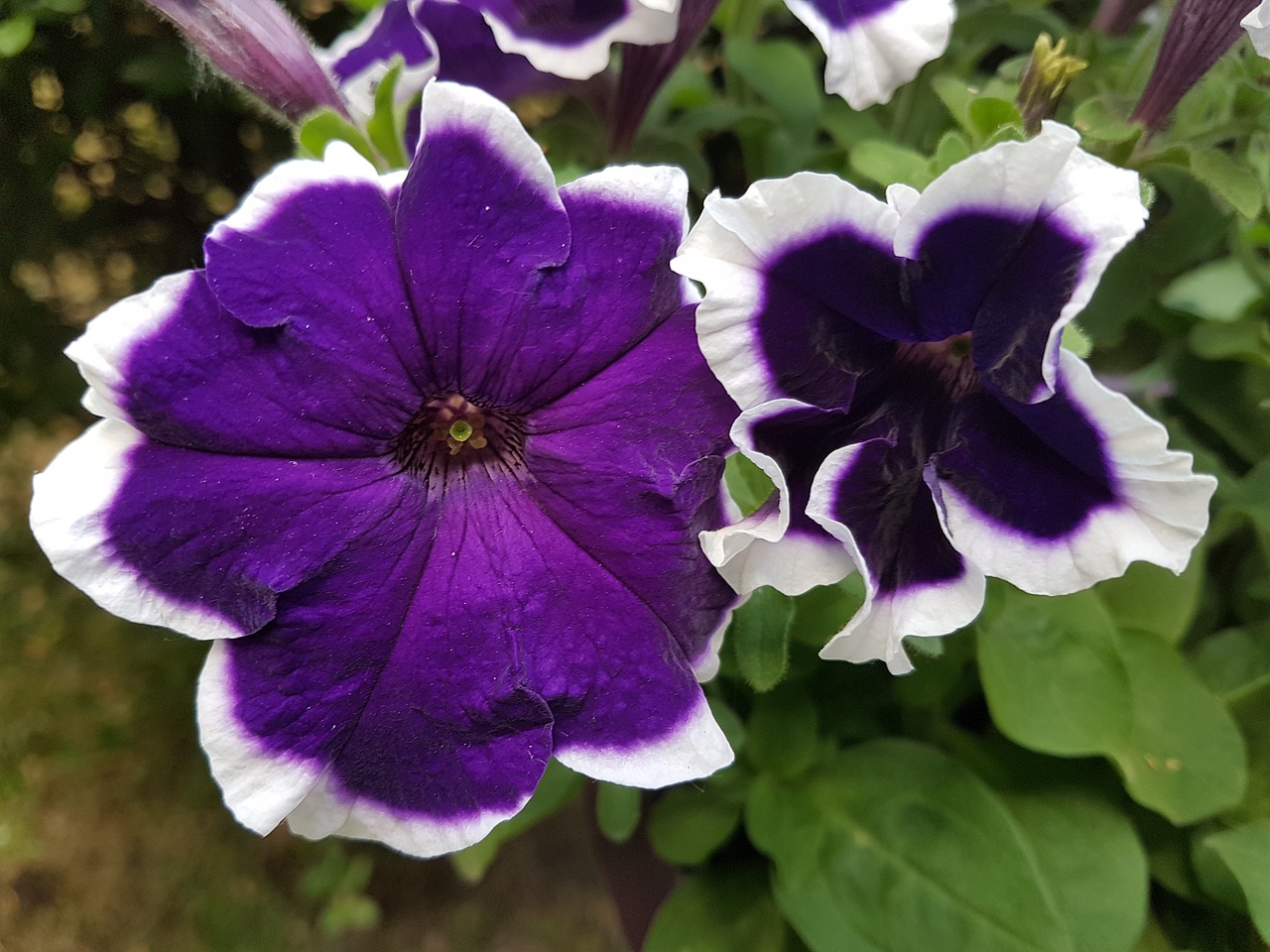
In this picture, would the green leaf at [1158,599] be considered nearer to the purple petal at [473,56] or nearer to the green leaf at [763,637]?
the green leaf at [763,637]

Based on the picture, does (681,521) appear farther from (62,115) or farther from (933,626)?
(62,115)

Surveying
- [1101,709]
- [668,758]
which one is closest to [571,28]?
[668,758]

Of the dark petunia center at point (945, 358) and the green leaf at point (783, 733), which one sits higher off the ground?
the dark petunia center at point (945, 358)

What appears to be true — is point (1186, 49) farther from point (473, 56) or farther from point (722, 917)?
point (722, 917)

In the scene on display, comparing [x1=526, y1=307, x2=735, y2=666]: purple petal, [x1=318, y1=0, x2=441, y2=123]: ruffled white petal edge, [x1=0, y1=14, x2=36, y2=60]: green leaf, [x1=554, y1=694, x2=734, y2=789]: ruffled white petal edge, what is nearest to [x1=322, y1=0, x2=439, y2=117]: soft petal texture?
[x1=318, y1=0, x2=441, y2=123]: ruffled white petal edge

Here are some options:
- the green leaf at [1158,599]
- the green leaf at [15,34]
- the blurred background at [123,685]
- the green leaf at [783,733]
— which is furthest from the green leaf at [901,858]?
the green leaf at [15,34]
